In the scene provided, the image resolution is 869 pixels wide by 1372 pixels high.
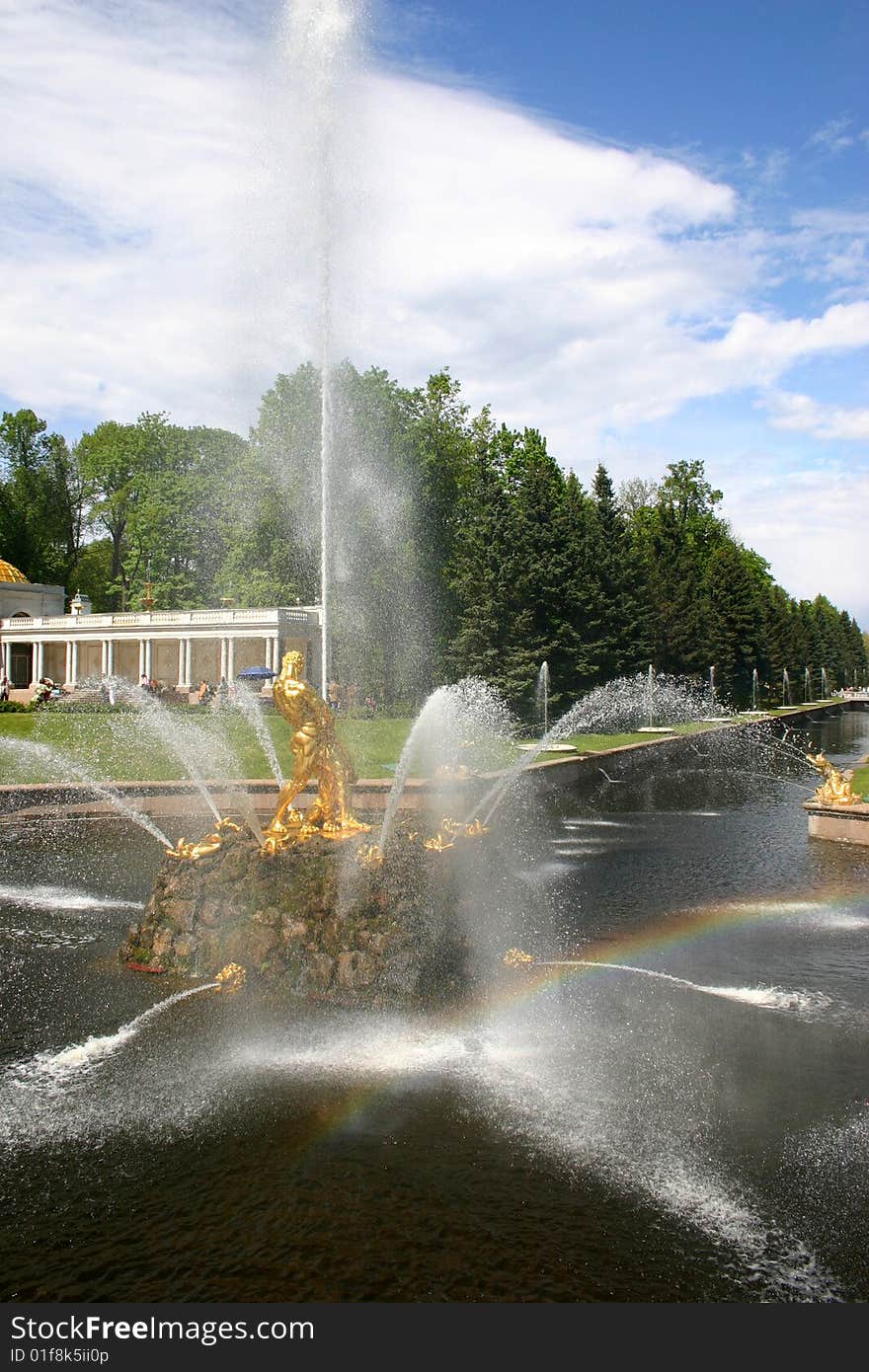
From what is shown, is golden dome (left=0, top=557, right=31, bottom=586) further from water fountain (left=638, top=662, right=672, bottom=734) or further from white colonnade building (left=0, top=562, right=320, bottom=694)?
water fountain (left=638, top=662, right=672, bottom=734)

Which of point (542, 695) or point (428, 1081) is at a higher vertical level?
point (542, 695)

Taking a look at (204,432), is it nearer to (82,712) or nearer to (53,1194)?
(82,712)

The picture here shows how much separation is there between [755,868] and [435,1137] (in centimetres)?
1261

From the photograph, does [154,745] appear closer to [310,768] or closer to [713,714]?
[310,768]

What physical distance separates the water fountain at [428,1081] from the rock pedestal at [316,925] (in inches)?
1.5

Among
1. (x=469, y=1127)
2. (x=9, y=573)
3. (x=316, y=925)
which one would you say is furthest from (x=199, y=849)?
(x=9, y=573)

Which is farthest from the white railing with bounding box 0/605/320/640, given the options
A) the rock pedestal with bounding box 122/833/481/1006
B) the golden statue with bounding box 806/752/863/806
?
the rock pedestal with bounding box 122/833/481/1006

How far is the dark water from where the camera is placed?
6.36 meters

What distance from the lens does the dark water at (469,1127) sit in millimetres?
6359

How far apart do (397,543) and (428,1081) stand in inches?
1903

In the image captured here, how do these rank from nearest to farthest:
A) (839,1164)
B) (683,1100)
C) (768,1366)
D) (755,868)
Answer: (768,1366)
(839,1164)
(683,1100)
(755,868)

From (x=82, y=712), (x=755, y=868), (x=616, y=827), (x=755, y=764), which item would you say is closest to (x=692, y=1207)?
(x=755, y=868)

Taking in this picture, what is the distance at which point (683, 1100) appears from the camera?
342 inches

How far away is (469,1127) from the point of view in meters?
8.18
